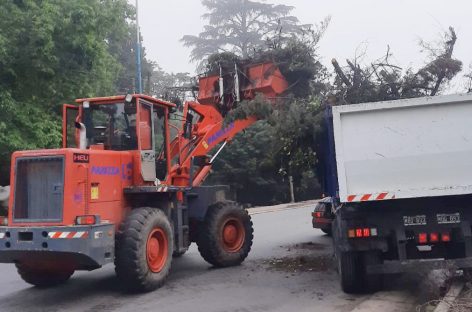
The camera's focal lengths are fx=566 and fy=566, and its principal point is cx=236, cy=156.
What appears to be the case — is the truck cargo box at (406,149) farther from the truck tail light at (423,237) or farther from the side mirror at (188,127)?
the side mirror at (188,127)

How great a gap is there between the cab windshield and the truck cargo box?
339cm

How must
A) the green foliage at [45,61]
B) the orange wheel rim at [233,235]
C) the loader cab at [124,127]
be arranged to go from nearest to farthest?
1. the loader cab at [124,127]
2. the orange wheel rim at [233,235]
3. the green foliage at [45,61]

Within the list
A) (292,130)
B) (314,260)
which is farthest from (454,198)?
(314,260)

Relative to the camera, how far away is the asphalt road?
24.6 ft

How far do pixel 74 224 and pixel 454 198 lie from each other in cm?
506

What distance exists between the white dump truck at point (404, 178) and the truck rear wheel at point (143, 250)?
9.23 feet

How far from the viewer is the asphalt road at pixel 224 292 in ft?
24.6

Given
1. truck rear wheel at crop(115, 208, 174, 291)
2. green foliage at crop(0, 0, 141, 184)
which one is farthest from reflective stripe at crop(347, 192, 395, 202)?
green foliage at crop(0, 0, 141, 184)

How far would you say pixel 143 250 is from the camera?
8.12 meters

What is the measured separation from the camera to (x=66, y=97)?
2102 cm

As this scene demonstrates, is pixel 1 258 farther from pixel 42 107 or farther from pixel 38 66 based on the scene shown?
pixel 42 107

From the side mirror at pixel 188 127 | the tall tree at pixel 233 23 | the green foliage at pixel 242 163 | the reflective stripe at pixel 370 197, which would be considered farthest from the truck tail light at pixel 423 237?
the tall tree at pixel 233 23

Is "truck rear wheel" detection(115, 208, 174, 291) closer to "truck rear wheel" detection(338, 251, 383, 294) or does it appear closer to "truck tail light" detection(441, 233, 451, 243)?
"truck rear wheel" detection(338, 251, 383, 294)

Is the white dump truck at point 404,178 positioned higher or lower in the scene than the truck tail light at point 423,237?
higher
